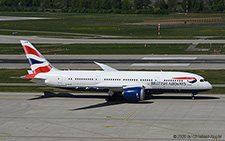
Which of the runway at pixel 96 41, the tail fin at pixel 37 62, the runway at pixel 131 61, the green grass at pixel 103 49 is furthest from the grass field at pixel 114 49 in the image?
the tail fin at pixel 37 62

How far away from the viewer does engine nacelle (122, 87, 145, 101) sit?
2119 inches

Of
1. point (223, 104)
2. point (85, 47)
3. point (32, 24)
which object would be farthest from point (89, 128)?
point (32, 24)

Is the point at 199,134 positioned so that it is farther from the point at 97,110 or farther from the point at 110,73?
the point at 110,73

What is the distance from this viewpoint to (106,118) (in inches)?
1898

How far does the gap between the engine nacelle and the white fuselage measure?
154cm

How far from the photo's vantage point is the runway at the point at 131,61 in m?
84.7

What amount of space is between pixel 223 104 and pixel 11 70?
45457 mm

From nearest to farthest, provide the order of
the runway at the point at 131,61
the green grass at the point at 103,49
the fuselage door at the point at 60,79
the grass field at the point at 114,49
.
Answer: the fuselage door at the point at 60,79 < the runway at the point at 131,61 < the grass field at the point at 114,49 < the green grass at the point at 103,49

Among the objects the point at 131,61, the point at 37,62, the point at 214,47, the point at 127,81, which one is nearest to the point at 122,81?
the point at 127,81

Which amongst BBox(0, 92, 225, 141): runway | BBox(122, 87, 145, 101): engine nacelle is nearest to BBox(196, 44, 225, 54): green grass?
BBox(0, 92, 225, 141): runway

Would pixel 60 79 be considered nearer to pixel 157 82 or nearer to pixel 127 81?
pixel 127 81

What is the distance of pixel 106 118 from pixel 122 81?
364 inches

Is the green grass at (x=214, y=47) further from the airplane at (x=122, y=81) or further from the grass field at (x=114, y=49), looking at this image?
the airplane at (x=122, y=81)

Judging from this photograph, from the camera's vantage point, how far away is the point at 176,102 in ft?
183
